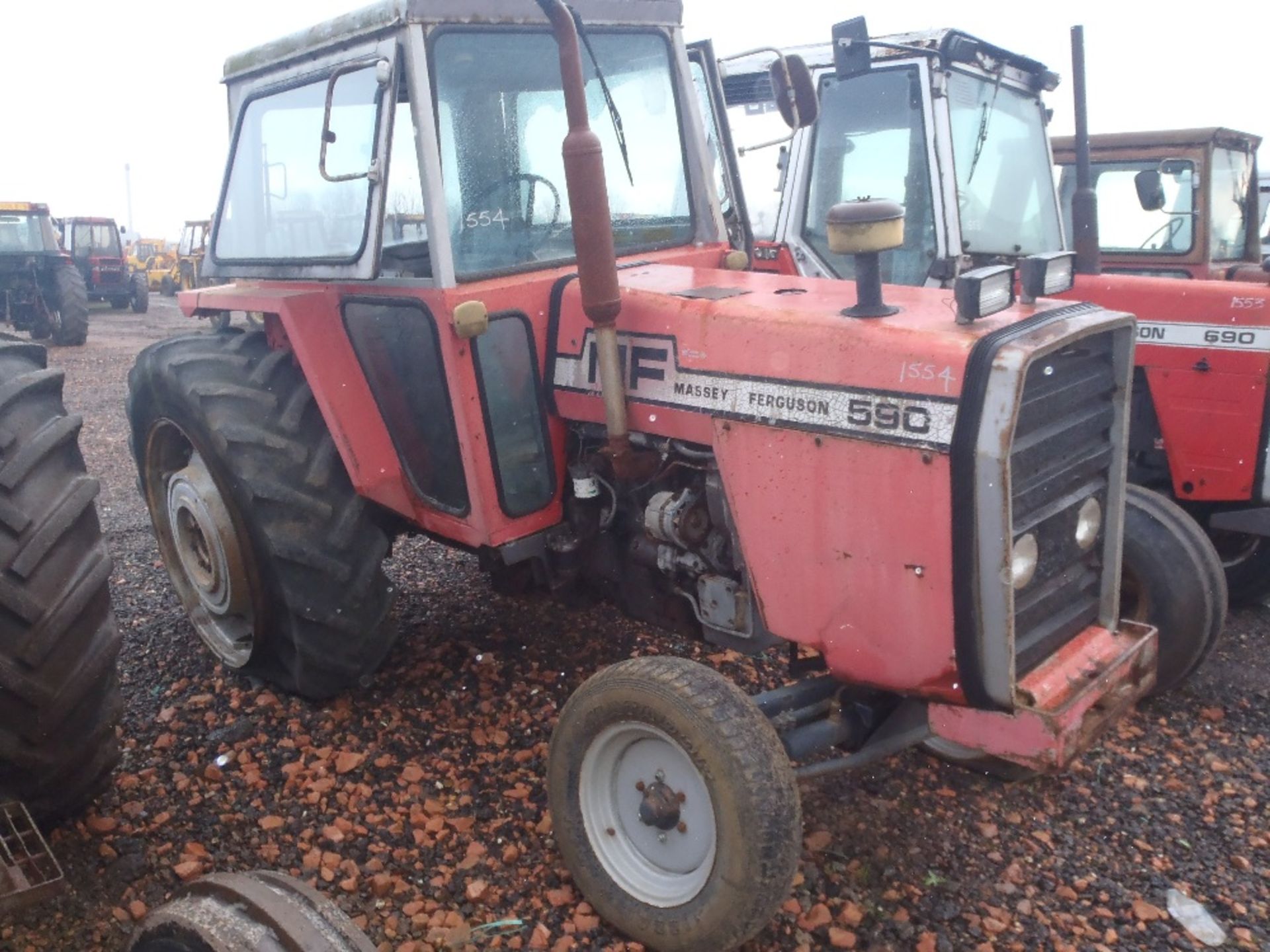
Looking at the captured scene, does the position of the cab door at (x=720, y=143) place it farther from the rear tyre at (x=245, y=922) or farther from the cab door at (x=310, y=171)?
the rear tyre at (x=245, y=922)

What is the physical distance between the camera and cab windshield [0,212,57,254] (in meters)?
15.3

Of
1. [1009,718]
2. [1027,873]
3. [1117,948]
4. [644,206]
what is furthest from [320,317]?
[1117,948]

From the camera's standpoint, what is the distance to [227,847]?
2686 millimetres

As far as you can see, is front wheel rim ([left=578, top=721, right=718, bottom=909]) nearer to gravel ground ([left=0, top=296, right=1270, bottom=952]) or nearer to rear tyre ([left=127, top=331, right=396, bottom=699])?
gravel ground ([left=0, top=296, right=1270, bottom=952])

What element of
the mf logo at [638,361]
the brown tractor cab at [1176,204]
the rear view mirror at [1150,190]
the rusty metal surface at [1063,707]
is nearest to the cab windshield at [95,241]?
the brown tractor cab at [1176,204]

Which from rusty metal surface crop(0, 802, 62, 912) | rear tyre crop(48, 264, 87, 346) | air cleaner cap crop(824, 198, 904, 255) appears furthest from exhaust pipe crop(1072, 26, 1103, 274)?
rear tyre crop(48, 264, 87, 346)

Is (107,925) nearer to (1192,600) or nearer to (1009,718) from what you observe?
(1009,718)

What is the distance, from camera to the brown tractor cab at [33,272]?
49.6 feet

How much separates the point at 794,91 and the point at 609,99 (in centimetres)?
62

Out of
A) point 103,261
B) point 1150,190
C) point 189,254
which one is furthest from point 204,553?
point 189,254

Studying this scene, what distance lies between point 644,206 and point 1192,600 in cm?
223

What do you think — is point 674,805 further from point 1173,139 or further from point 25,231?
point 25,231

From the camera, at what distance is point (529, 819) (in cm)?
282

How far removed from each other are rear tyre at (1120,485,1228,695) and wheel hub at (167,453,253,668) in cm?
299
